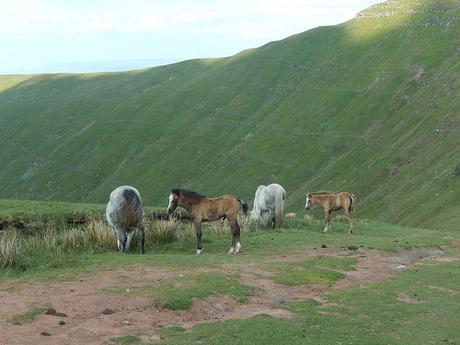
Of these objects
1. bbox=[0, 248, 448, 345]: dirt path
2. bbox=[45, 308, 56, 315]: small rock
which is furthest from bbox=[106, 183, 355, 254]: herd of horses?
bbox=[45, 308, 56, 315]: small rock

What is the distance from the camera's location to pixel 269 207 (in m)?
32.5

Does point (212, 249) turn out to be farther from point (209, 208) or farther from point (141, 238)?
point (141, 238)

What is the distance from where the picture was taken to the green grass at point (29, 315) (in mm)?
12661

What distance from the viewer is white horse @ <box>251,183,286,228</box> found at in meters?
32.2

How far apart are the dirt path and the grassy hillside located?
41.3 metres

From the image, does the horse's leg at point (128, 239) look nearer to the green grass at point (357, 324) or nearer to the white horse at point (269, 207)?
the green grass at point (357, 324)

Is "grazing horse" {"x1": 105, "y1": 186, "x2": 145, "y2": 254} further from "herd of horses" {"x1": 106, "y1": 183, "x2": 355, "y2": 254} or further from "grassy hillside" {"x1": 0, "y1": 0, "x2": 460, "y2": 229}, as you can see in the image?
"grassy hillside" {"x1": 0, "y1": 0, "x2": 460, "y2": 229}

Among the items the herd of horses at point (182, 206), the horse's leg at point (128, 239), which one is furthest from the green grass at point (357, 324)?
the horse's leg at point (128, 239)

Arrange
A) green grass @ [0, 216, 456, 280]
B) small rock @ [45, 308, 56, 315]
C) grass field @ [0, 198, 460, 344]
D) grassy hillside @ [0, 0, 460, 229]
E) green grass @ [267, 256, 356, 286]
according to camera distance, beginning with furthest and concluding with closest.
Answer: grassy hillside @ [0, 0, 460, 229]
green grass @ [267, 256, 356, 286]
green grass @ [0, 216, 456, 280]
small rock @ [45, 308, 56, 315]
grass field @ [0, 198, 460, 344]

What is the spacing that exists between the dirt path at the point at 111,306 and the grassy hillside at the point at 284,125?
41.3 meters

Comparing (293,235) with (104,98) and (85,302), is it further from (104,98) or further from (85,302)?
(104,98)

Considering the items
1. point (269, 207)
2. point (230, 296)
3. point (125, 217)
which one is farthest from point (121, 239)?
point (269, 207)

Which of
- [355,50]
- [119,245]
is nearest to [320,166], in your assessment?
[355,50]

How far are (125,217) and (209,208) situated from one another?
10.8 feet
